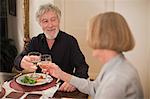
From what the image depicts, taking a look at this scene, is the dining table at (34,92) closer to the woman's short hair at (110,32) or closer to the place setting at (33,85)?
the place setting at (33,85)

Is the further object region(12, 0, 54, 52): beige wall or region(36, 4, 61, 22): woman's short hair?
region(12, 0, 54, 52): beige wall

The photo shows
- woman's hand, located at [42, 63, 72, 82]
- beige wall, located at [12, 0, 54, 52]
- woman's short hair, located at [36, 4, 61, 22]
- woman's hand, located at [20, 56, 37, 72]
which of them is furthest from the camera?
beige wall, located at [12, 0, 54, 52]

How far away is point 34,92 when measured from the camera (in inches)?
56.9

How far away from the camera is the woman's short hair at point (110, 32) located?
3.44 feet

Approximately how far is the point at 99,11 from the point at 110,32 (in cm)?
119

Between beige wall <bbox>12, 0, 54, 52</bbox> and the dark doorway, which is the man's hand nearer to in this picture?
beige wall <bbox>12, 0, 54, 52</bbox>

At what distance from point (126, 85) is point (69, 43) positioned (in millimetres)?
1023

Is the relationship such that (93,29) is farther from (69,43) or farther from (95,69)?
(95,69)

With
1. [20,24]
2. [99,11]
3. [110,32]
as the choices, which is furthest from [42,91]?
[99,11]

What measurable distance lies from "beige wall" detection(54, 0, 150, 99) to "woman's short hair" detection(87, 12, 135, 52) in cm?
109

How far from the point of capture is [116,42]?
106 centimetres

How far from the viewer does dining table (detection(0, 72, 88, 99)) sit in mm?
1375

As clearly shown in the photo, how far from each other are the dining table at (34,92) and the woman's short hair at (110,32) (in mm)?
414

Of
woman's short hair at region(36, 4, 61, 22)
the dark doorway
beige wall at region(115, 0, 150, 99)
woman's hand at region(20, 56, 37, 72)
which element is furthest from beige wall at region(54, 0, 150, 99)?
woman's hand at region(20, 56, 37, 72)
